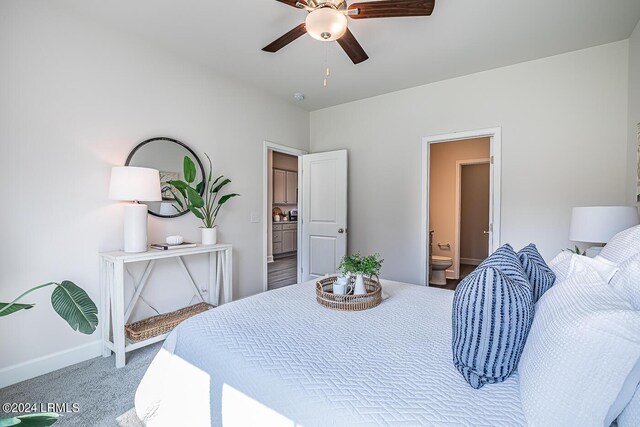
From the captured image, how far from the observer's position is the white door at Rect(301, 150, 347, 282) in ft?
13.6

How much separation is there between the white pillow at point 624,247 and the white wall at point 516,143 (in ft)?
6.35

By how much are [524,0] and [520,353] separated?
2.41 meters

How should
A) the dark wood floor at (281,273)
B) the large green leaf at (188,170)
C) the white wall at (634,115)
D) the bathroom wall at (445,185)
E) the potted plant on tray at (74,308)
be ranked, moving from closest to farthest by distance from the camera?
the potted plant on tray at (74,308) < the white wall at (634,115) < the large green leaf at (188,170) < the dark wood floor at (281,273) < the bathroom wall at (445,185)

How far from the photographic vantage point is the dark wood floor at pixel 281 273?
15.9ft

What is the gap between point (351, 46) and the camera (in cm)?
217

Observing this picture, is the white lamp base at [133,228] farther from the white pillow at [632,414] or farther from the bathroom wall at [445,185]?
the bathroom wall at [445,185]

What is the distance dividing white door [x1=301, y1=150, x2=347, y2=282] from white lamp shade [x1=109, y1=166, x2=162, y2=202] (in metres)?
2.35

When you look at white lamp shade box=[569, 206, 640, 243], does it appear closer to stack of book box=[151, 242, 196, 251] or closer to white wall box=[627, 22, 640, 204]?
white wall box=[627, 22, 640, 204]

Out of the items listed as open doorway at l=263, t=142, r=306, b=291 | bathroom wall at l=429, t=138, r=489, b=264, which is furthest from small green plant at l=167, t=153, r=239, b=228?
bathroom wall at l=429, t=138, r=489, b=264

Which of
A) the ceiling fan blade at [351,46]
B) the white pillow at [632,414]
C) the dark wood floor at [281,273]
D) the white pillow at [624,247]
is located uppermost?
the ceiling fan blade at [351,46]

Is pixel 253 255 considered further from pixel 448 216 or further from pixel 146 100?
pixel 448 216

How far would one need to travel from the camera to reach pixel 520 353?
97cm

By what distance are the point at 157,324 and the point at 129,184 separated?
47.0 inches

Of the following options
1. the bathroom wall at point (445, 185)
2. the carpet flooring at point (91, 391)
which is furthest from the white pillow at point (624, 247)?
the bathroom wall at point (445, 185)
